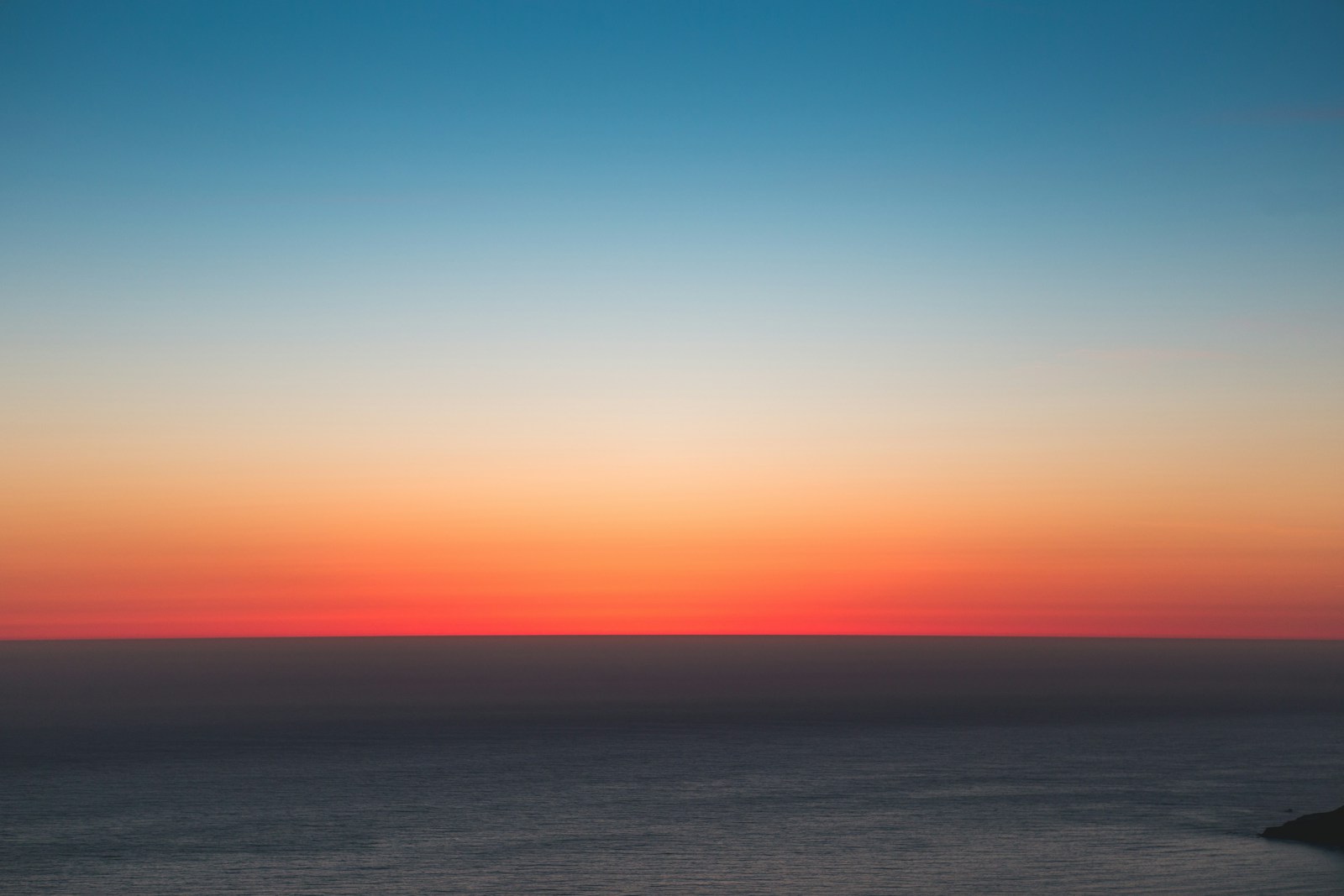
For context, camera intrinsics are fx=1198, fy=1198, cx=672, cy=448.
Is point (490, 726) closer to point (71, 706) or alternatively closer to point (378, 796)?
point (378, 796)

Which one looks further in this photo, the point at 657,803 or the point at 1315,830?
the point at 657,803

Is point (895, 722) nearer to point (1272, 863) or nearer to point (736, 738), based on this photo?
point (736, 738)

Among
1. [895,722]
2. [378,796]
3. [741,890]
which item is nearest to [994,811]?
[741,890]

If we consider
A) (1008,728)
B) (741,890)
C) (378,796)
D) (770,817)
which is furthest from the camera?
(1008,728)

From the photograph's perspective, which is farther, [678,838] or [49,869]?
[678,838]

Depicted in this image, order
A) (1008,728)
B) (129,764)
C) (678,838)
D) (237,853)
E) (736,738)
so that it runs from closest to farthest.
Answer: (237,853) → (678,838) → (129,764) → (736,738) → (1008,728)

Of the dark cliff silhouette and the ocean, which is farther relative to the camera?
the dark cliff silhouette

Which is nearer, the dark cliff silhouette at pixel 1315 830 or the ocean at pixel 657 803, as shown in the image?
the ocean at pixel 657 803
